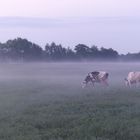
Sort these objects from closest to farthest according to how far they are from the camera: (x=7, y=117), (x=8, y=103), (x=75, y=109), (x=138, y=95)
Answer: (x=7, y=117), (x=75, y=109), (x=8, y=103), (x=138, y=95)

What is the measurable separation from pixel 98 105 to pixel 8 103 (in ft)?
12.8

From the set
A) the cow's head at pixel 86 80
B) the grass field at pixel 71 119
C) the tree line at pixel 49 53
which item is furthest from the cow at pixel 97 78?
the tree line at pixel 49 53

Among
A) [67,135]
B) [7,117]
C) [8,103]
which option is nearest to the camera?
[67,135]

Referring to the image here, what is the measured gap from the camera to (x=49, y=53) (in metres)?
93.5

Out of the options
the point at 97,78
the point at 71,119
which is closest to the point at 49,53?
the point at 97,78

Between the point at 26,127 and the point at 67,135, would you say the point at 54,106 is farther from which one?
the point at 67,135

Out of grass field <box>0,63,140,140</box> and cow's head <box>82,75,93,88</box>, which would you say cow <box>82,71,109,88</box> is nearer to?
cow's head <box>82,75,93,88</box>

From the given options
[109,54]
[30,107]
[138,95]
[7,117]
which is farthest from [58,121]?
[109,54]

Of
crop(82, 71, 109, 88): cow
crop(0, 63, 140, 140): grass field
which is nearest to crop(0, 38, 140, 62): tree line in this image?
crop(82, 71, 109, 88): cow

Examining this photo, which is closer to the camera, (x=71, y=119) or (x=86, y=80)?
(x=71, y=119)

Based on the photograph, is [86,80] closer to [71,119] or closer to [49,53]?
[71,119]

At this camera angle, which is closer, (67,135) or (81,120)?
(67,135)

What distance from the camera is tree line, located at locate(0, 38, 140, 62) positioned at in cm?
9225

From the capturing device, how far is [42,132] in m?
13.0
